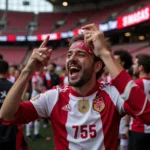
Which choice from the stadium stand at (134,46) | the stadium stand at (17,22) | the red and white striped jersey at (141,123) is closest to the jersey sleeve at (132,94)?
the red and white striped jersey at (141,123)

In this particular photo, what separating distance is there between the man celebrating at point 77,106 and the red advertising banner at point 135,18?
21277 millimetres

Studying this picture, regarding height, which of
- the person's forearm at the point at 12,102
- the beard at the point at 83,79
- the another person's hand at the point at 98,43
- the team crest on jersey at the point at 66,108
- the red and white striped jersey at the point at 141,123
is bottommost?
the red and white striped jersey at the point at 141,123

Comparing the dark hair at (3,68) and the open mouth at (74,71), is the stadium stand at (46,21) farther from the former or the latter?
the open mouth at (74,71)

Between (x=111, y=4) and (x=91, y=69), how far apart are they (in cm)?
4090

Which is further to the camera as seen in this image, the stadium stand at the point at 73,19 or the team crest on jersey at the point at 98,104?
the stadium stand at the point at 73,19

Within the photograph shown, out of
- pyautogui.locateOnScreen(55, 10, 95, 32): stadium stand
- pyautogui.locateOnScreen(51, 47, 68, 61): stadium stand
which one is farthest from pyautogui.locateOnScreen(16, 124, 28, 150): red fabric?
pyautogui.locateOnScreen(55, 10, 95, 32): stadium stand

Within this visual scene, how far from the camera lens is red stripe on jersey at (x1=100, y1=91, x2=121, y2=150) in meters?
2.07

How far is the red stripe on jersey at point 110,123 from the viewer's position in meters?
2.07

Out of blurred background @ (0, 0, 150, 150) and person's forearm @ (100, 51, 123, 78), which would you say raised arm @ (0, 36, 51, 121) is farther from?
blurred background @ (0, 0, 150, 150)

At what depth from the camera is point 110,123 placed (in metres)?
2.08

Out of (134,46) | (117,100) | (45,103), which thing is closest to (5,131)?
(45,103)

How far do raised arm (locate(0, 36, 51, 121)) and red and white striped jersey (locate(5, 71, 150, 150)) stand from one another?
0.09 metres

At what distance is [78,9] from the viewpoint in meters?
46.1

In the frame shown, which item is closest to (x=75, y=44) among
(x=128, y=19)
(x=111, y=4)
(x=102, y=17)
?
(x=128, y=19)
